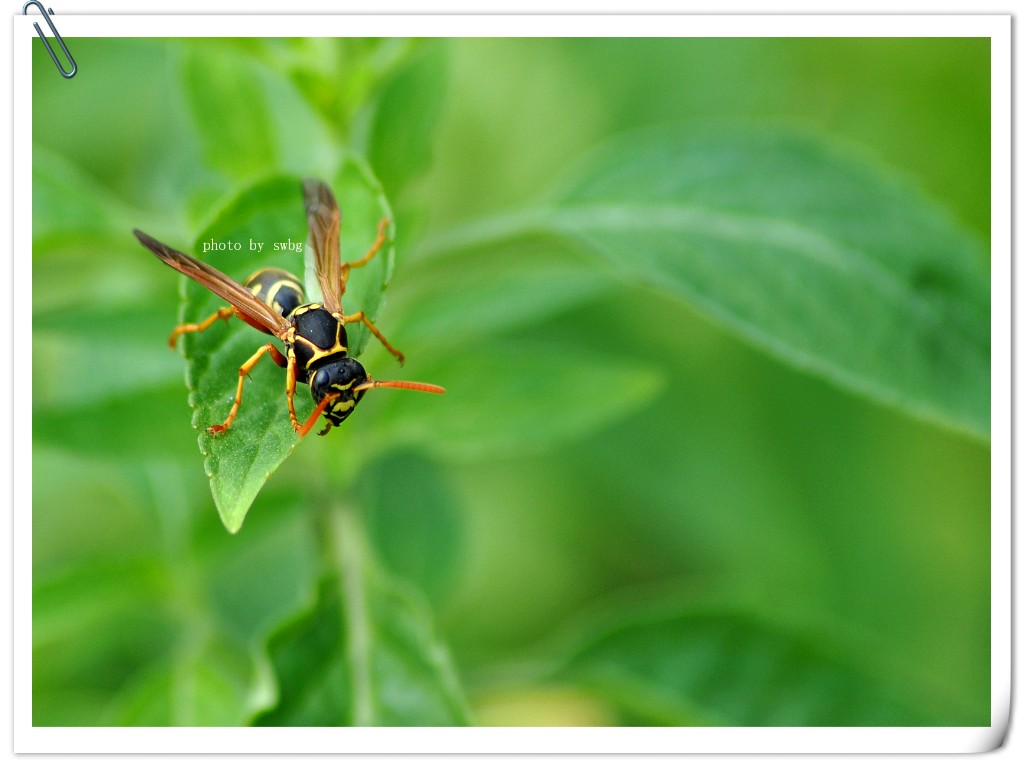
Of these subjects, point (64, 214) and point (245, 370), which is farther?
point (64, 214)

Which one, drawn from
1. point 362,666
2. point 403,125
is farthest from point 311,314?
point 362,666

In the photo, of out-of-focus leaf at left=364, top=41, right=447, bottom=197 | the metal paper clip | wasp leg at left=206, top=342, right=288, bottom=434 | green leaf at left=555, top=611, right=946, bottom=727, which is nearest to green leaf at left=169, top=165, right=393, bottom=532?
wasp leg at left=206, top=342, right=288, bottom=434

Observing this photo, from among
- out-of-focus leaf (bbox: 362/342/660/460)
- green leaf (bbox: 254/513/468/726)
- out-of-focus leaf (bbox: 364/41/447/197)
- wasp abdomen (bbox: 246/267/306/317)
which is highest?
out-of-focus leaf (bbox: 364/41/447/197)

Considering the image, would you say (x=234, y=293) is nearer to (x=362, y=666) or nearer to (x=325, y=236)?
(x=325, y=236)

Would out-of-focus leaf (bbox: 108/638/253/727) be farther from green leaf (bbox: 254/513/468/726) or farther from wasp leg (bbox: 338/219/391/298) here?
wasp leg (bbox: 338/219/391/298)

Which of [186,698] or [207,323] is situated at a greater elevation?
[207,323]
